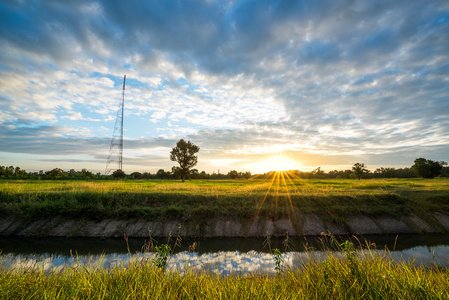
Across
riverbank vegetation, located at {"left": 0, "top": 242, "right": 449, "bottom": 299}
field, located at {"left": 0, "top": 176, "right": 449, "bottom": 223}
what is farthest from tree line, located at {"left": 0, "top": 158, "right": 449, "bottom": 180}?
riverbank vegetation, located at {"left": 0, "top": 242, "right": 449, "bottom": 299}

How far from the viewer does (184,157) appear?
6919cm

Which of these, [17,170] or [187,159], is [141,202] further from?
[17,170]

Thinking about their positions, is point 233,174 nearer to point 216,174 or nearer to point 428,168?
point 216,174

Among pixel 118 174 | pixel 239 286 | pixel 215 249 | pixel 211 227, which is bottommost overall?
pixel 215 249

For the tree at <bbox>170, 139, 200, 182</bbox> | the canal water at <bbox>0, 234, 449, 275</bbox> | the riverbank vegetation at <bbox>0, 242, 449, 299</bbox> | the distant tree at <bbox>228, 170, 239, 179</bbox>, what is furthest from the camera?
the distant tree at <bbox>228, 170, 239, 179</bbox>

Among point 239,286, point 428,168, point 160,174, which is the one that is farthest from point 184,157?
point 428,168

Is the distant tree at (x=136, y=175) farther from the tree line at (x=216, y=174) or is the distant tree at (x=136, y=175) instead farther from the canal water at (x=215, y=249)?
the canal water at (x=215, y=249)

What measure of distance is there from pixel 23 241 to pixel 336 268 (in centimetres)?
2078

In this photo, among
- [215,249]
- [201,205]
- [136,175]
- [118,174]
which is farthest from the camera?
[136,175]

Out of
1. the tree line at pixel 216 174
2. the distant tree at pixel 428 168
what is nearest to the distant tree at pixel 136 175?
the tree line at pixel 216 174

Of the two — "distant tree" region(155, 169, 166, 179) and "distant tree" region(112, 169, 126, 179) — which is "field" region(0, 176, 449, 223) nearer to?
"distant tree" region(112, 169, 126, 179)

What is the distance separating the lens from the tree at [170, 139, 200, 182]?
224 ft

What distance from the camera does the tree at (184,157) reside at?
2692 inches

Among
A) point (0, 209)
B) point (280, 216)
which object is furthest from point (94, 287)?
point (0, 209)
